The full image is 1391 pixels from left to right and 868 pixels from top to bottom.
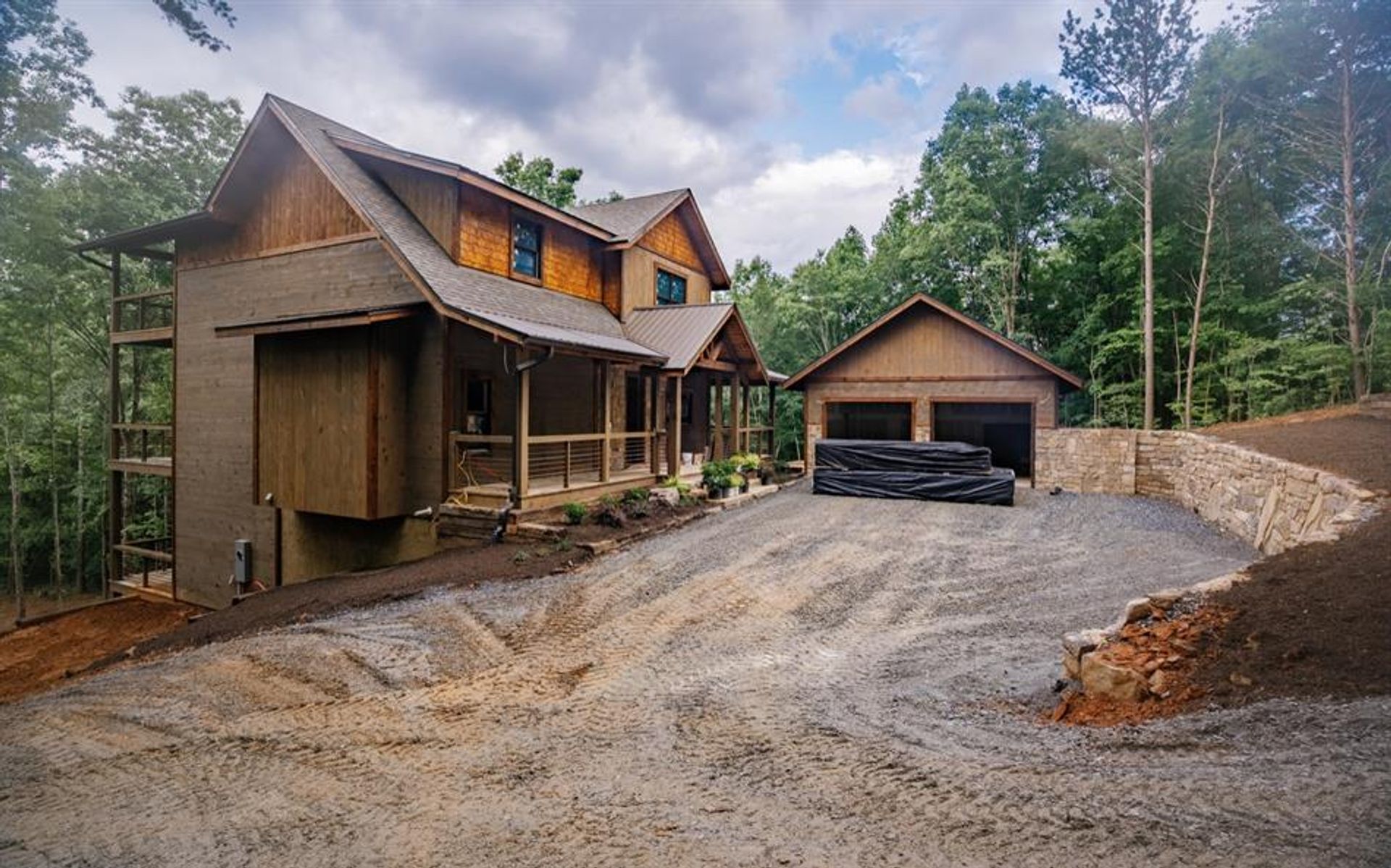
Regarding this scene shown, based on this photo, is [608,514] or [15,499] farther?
[15,499]

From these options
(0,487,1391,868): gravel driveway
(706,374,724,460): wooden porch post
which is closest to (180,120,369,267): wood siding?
(0,487,1391,868): gravel driveway

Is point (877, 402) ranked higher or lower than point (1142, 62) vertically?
lower

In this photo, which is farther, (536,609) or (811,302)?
(811,302)

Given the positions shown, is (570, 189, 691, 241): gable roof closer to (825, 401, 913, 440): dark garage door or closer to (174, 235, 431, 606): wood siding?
(174, 235, 431, 606): wood siding

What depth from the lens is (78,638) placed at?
12.8 m

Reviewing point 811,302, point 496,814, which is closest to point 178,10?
point 496,814

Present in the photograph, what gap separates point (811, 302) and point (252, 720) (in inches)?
1056

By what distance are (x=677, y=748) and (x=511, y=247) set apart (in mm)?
11063

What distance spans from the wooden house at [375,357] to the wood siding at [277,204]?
39mm

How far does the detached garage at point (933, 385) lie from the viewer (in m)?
16.2

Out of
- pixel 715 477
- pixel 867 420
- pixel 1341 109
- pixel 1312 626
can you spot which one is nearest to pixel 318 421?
pixel 715 477

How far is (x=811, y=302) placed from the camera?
2855 cm

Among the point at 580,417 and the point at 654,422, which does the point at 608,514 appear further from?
the point at 580,417

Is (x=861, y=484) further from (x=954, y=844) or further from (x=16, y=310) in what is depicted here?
(x=16, y=310)
